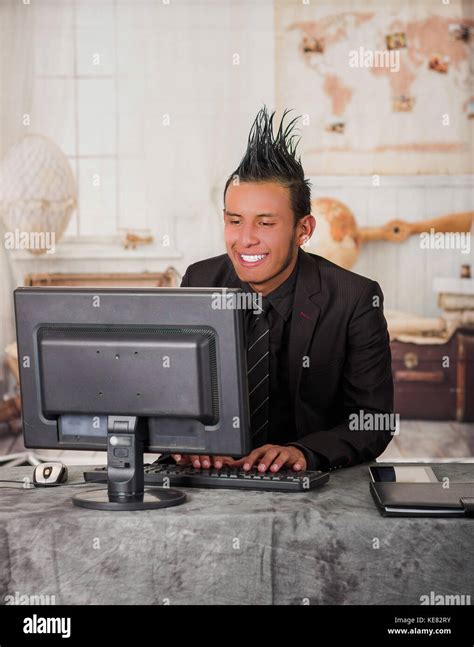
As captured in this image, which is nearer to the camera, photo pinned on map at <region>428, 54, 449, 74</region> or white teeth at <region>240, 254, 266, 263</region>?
white teeth at <region>240, 254, 266, 263</region>

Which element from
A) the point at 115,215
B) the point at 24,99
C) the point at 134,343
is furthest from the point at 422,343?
the point at 134,343

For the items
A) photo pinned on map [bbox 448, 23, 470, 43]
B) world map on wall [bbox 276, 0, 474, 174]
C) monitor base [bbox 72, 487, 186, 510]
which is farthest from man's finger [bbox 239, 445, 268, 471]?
photo pinned on map [bbox 448, 23, 470, 43]

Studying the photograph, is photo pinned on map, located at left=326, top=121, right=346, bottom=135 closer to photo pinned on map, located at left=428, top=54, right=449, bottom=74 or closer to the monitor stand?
photo pinned on map, located at left=428, top=54, right=449, bottom=74

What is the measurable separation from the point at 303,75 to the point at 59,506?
12.5 ft

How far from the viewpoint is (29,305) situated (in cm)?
186

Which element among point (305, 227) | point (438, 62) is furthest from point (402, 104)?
point (305, 227)

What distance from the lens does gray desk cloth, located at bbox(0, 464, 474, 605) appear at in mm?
1681

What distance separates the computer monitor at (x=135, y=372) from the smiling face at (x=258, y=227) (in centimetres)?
63

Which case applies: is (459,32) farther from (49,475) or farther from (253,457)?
(49,475)

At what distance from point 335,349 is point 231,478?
2.12 feet

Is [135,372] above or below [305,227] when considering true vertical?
below

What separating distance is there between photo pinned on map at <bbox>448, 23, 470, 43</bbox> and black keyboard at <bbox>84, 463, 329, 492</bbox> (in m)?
3.78

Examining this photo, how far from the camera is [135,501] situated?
5.94ft

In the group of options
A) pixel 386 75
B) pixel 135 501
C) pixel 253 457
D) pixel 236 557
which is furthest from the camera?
pixel 386 75
